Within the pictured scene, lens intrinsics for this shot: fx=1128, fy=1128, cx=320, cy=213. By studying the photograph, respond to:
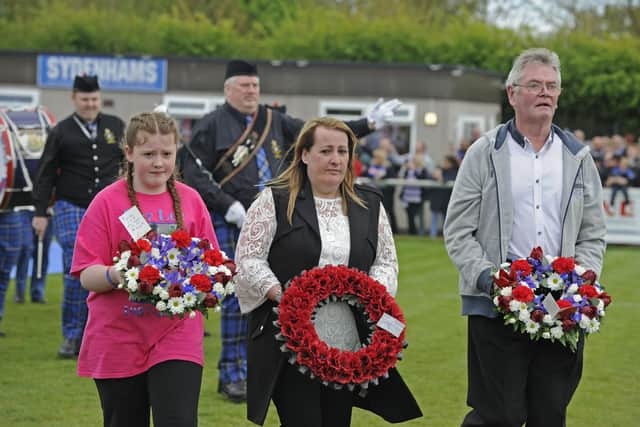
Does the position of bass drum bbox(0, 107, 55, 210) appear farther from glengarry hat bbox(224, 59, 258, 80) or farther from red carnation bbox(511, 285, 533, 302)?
→ red carnation bbox(511, 285, 533, 302)

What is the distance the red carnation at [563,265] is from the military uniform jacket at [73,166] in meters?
5.25

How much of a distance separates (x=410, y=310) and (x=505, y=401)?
758 cm

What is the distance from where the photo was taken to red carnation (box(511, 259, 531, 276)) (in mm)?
5492

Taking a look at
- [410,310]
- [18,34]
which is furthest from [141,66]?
[410,310]

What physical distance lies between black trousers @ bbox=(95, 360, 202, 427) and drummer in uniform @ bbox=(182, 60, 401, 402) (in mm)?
2981

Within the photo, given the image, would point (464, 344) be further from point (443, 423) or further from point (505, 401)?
point (505, 401)

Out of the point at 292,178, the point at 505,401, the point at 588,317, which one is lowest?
the point at 505,401

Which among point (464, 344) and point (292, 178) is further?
point (464, 344)

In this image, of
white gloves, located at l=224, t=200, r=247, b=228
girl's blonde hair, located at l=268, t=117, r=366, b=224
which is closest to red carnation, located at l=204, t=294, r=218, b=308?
girl's blonde hair, located at l=268, t=117, r=366, b=224

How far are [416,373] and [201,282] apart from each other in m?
4.86

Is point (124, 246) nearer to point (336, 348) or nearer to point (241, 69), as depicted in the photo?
point (336, 348)

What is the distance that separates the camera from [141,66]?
29594 millimetres

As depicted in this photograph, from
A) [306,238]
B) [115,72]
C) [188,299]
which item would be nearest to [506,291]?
[306,238]

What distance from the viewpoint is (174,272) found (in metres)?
5.09
